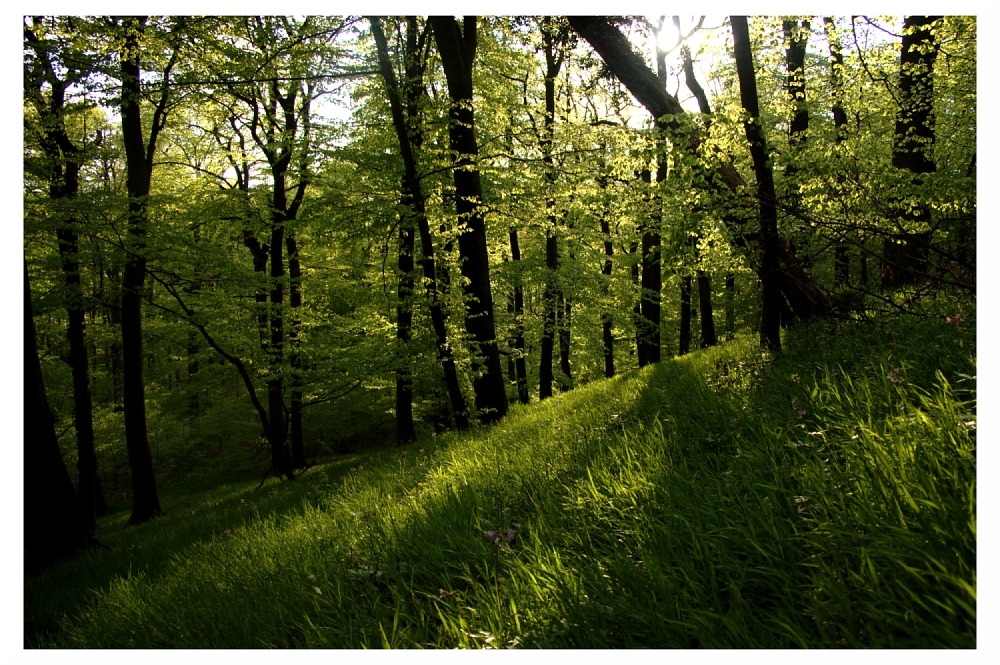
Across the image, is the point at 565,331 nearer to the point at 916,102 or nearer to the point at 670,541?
the point at 916,102

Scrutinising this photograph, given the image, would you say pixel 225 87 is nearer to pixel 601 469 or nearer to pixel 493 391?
pixel 493 391

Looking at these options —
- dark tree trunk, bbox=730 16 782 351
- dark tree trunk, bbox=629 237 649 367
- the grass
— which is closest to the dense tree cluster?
dark tree trunk, bbox=730 16 782 351

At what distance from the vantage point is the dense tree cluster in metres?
4.63

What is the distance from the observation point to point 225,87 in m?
9.76

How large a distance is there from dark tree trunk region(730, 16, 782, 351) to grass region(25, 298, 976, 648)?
668 millimetres

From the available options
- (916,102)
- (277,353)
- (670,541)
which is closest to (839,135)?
(916,102)

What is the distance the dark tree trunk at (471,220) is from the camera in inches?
309

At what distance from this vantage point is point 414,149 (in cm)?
806

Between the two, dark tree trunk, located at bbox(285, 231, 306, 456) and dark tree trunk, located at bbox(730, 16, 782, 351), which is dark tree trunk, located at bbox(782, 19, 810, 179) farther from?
dark tree trunk, located at bbox(285, 231, 306, 456)

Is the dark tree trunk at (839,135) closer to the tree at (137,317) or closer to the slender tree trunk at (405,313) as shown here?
the slender tree trunk at (405,313)

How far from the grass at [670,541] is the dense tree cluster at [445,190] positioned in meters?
1.32

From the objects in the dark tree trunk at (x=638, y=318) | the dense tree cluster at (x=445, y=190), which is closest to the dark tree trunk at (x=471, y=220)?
the dense tree cluster at (x=445, y=190)

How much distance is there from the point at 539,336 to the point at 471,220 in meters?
6.91

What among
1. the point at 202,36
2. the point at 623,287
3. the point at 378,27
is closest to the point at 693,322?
the point at 623,287
